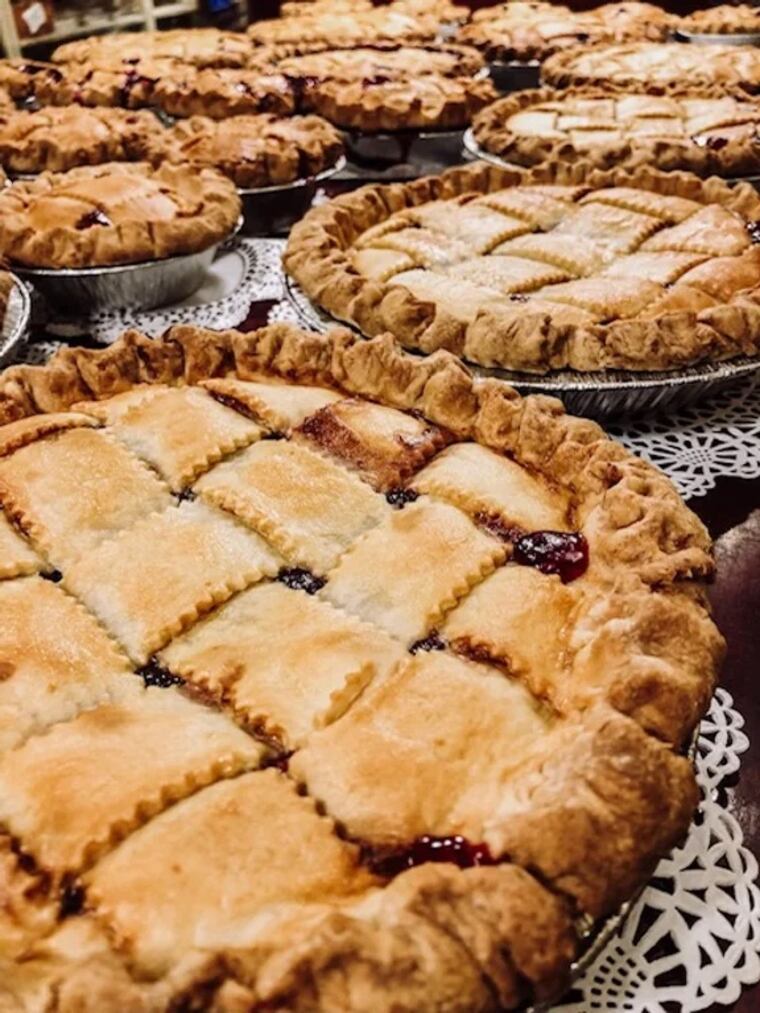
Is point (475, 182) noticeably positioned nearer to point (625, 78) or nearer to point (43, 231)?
point (43, 231)

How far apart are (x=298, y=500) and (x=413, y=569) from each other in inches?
11.0

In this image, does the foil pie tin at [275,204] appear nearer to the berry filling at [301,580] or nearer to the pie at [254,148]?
the pie at [254,148]

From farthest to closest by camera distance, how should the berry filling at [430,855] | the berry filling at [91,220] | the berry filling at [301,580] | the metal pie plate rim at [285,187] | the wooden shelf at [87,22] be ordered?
1. the wooden shelf at [87,22]
2. the metal pie plate rim at [285,187]
3. the berry filling at [91,220]
4. the berry filling at [301,580]
5. the berry filling at [430,855]

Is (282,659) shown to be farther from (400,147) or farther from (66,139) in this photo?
(400,147)

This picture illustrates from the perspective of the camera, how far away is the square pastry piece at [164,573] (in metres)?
1.56

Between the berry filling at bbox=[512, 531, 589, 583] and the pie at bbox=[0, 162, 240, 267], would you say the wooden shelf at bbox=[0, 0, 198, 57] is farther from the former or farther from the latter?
the berry filling at bbox=[512, 531, 589, 583]

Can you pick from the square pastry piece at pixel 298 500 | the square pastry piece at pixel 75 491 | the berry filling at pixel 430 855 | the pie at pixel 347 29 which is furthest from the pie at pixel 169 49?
the berry filling at pixel 430 855

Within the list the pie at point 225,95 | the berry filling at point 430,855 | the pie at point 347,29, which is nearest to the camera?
the berry filling at point 430,855

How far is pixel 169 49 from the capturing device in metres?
6.03

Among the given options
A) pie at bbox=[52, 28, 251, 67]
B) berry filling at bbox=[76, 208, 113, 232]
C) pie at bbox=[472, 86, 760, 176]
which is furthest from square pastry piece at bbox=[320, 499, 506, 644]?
pie at bbox=[52, 28, 251, 67]

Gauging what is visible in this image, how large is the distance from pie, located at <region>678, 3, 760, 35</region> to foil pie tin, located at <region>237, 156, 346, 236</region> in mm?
4364

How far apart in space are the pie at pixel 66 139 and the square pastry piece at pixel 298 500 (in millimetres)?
2480

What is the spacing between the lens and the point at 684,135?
13.3 feet

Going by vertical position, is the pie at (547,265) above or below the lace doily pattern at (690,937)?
above
